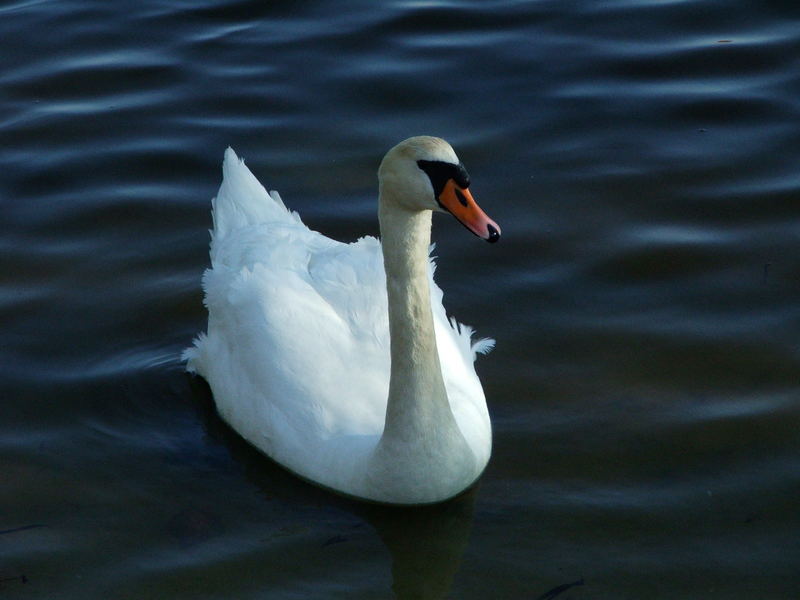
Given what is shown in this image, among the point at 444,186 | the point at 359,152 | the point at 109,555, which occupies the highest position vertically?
the point at 444,186

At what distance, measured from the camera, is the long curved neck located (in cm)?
613

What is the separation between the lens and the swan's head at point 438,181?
18.7 feet

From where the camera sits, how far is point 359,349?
277 inches

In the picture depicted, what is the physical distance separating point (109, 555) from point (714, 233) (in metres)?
4.66

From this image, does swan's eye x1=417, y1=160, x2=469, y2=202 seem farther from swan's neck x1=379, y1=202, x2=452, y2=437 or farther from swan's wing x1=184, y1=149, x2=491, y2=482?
swan's wing x1=184, y1=149, x2=491, y2=482

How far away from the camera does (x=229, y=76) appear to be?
12.1 metres

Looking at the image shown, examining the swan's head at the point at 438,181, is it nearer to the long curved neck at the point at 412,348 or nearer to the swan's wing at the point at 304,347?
the long curved neck at the point at 412,348

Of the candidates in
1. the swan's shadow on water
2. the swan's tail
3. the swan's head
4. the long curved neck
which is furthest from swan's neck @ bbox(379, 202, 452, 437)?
the swan's tail

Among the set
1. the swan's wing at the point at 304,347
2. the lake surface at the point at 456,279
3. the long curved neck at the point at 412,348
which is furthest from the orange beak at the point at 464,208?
the lake surface at the point at 456,279

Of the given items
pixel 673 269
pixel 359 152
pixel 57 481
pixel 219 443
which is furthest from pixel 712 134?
pixel 57 481

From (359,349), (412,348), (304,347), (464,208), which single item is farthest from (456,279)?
(464,208)

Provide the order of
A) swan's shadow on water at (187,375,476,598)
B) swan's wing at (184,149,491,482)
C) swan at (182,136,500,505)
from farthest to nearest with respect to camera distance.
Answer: swan's wing at (184,149,491,482) → swan's shadow on water at (187,375,476,598) → swan at (182,136,500,505)

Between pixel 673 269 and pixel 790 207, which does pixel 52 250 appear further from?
pixel 790 207

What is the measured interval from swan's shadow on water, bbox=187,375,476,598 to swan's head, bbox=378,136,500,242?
5.23 feet
